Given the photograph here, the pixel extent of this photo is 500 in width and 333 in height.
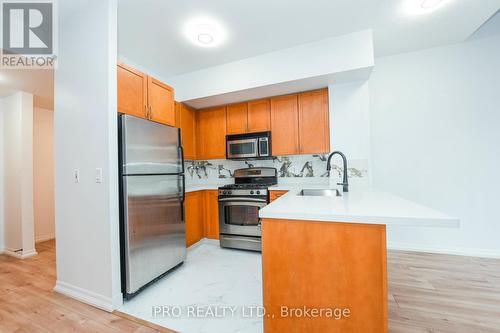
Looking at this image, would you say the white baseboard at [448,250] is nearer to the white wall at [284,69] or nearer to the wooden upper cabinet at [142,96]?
the white wall at [284,69]

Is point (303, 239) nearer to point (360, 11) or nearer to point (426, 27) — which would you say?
point (360, 11)

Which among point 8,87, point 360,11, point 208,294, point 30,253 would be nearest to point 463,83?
point 360,11

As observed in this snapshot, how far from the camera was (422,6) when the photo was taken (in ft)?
6.41

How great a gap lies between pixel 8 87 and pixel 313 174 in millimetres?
4577

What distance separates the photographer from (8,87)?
2895 mm

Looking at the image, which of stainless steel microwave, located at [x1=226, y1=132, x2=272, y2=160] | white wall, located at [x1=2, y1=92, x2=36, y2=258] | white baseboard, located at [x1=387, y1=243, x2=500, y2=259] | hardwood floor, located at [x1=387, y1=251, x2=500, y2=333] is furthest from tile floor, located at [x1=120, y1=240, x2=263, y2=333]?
white wall, located at [x1=2, y1=92, x2=36, y2=258]

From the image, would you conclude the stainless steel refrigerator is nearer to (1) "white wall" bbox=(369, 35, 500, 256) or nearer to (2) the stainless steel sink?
(2) the stainless steel sink

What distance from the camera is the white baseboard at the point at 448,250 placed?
2535 mm

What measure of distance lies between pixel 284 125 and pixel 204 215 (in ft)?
6.26

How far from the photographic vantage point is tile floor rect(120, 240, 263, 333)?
1557mm

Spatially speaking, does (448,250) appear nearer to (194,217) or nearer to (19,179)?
(194,217)

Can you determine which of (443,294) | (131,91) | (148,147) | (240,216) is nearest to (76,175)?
(148,147)

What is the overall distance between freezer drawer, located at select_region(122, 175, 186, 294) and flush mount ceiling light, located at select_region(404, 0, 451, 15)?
2.91 meters

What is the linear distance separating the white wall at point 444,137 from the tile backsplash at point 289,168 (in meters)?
0.60
